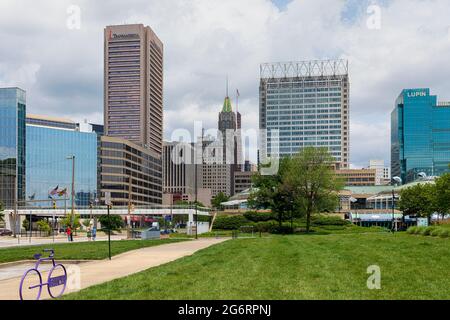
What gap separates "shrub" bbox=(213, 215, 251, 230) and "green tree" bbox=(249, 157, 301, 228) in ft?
30.8

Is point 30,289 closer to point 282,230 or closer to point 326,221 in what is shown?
point 282,230

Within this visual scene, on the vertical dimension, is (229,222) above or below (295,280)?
below

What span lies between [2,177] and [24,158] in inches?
348

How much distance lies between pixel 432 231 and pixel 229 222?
59.5m

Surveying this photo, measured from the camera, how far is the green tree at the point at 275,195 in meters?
79.5

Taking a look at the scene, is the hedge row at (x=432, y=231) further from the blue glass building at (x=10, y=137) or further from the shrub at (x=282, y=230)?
the blue glass building at (x=10, y=137)

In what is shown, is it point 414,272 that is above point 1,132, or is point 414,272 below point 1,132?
below

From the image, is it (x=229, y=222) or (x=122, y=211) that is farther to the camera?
(x=122, y=211)

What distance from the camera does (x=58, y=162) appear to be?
17625 cm

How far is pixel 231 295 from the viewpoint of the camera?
12391mm

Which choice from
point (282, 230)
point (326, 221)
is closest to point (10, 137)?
point (326, 221)
